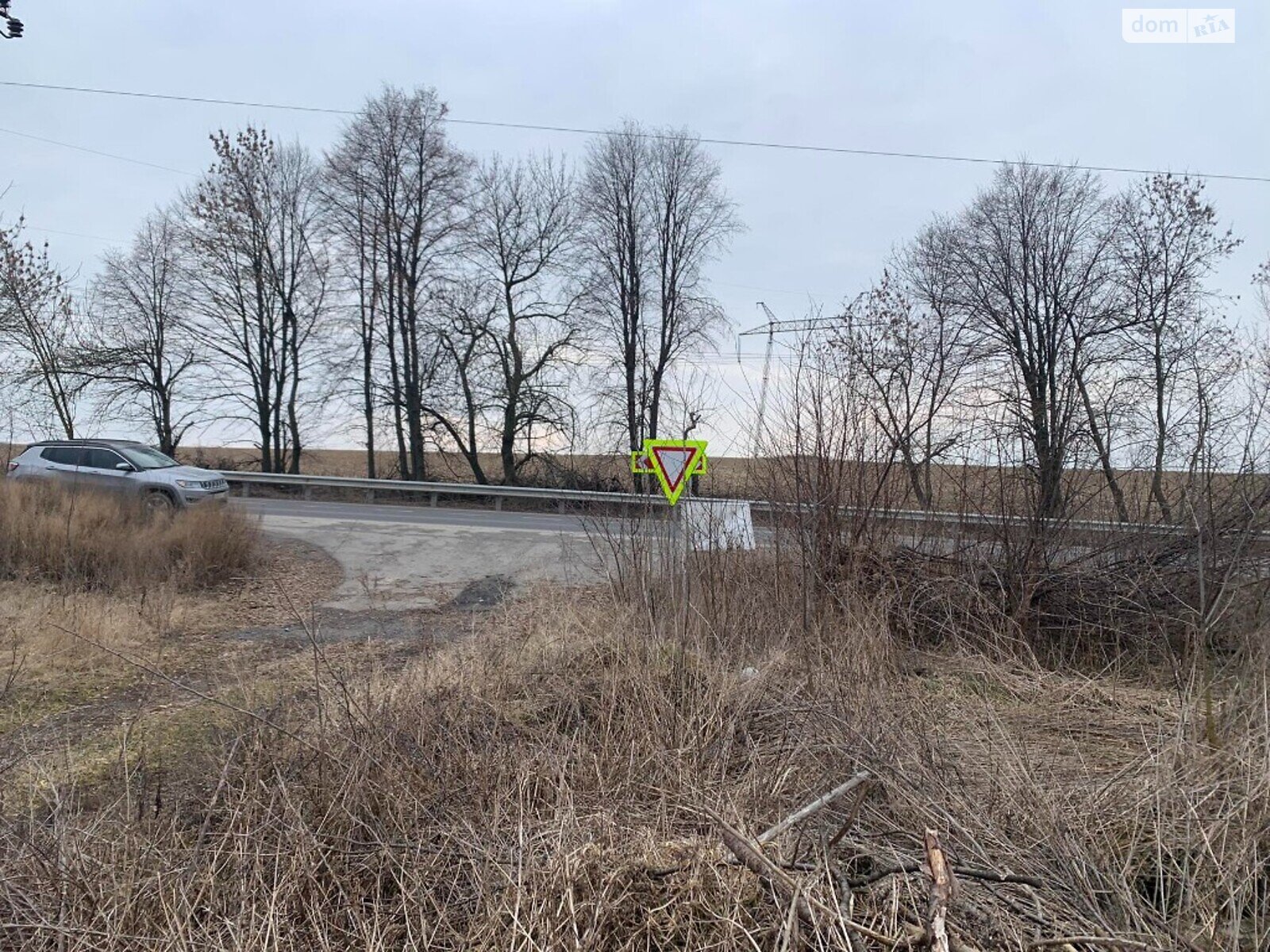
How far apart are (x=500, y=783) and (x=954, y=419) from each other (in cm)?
612

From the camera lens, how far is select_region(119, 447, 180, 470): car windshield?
15.3m

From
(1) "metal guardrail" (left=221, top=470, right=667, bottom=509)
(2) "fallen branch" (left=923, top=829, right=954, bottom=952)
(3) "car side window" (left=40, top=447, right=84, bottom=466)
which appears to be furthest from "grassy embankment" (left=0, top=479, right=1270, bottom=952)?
(1) "metal guardrail" (left=221, top=470, right=667, bottom=509)

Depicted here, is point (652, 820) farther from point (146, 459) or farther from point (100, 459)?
point (100, 459)

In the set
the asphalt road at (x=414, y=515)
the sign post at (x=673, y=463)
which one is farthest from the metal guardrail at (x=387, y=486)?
the sign post at (x=673, y=463)

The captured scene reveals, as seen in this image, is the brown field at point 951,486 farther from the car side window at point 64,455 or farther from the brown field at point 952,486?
the car side window at point 64,455

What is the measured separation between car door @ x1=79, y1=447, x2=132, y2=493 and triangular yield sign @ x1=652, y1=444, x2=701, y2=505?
12.0m

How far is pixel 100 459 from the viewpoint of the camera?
15359 mm

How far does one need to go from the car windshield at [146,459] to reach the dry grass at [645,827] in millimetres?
13176

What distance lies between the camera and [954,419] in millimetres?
7914

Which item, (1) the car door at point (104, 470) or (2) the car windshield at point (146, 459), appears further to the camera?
(2) the car windshield at point (146, 459)

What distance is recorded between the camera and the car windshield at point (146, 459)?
50.3 ft

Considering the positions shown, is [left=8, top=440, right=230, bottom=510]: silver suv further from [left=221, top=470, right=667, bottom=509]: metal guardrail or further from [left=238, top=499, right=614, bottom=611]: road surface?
[left=221, top=470, right=667, bottom=509]: metal guardrail

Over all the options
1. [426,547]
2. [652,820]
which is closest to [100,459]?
[426,547]

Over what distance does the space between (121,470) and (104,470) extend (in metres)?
0.37
